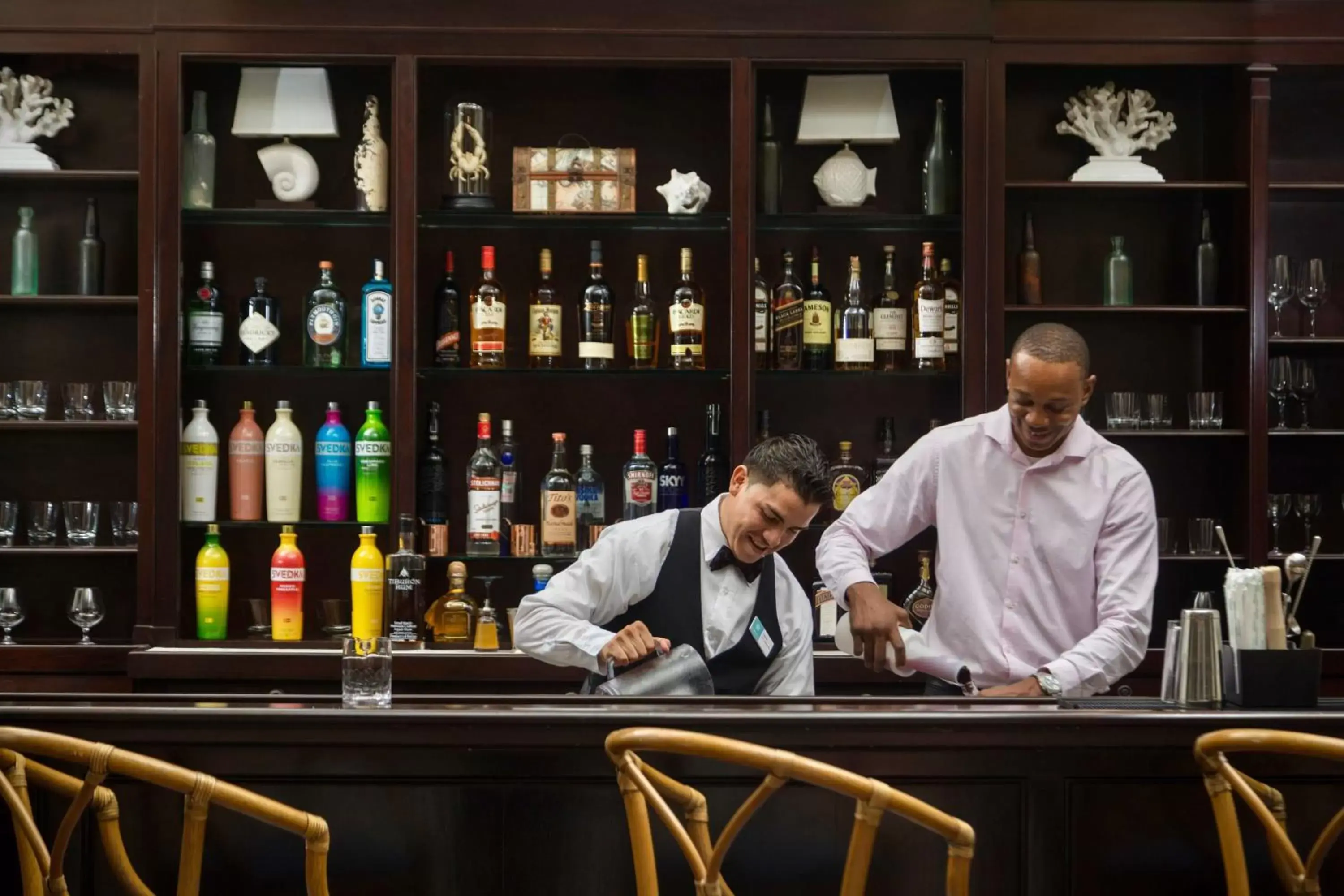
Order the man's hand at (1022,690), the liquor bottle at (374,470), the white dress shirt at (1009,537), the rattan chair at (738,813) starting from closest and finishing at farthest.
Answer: the rattan chair at (738,813) → the man's hand at (1022,690) → the white dress shirt at (1009,537) → the liquor bottle at (374,470)

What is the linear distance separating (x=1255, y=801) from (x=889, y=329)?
219 centimetres

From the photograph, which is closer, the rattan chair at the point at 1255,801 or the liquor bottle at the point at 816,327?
the rattan chair at the point at 1255,801

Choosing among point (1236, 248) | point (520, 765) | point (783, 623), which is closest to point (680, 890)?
point (520, 765)

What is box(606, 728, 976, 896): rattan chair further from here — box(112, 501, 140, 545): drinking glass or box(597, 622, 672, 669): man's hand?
box(112, 501, 140, 545): drinking glass

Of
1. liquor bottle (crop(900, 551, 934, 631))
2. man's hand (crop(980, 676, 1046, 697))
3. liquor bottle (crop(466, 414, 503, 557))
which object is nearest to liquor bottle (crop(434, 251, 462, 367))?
liquor bottle (crop(466, 414, 503, 557))

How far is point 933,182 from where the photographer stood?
3715mm

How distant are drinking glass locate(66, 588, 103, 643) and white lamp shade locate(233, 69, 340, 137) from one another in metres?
1.24

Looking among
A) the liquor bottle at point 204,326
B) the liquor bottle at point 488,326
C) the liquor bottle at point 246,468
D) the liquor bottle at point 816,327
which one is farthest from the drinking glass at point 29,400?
the liquor bottle at point 816,327

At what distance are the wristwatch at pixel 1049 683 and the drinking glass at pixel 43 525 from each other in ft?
8.38

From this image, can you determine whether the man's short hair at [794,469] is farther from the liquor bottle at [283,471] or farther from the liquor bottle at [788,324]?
the liquor bottle at [283,471]

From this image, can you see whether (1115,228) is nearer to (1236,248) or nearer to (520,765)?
(1236,248)

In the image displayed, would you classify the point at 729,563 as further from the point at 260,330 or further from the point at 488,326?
the point at 260,330

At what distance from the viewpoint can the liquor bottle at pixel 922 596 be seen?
3654mm

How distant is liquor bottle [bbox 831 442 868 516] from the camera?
12.3 feet
